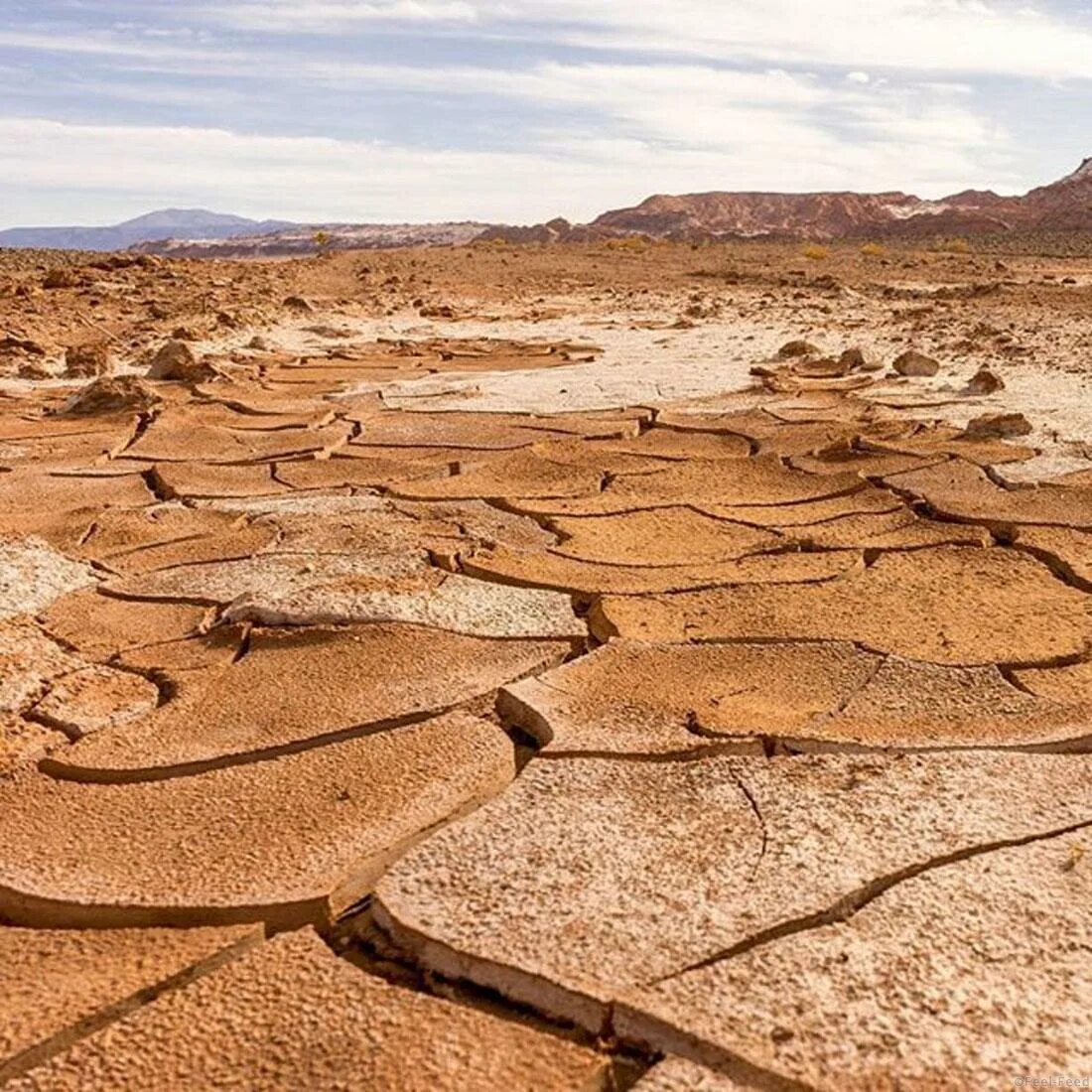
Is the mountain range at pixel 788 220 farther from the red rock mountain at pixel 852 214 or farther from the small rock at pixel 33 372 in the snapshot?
the small rock at pixel 33 372

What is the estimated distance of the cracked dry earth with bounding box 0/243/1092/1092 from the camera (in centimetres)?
135

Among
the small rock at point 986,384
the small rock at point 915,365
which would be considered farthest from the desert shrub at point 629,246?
the small rock at point 986,384

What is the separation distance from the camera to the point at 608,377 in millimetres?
6496

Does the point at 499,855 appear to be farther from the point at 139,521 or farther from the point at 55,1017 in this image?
the point at 139,521

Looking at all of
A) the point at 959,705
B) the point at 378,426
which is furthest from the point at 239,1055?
the point at 378,426

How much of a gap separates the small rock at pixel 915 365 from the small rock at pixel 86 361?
4384 mm

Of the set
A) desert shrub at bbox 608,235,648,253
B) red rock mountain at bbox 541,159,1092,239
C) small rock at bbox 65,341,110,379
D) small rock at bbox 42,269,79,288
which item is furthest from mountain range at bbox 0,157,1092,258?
small rock at bbox 65,341,110,379

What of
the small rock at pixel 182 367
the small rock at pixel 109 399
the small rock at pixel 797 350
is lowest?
the small rock at pixel 109 399

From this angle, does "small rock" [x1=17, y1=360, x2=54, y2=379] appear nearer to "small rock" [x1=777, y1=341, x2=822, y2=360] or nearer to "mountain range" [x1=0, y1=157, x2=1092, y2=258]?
"small rock" [x1=777, y1=341, x2=822, y2=360]

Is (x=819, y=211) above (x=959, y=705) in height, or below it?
above

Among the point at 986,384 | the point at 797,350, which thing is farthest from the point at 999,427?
the point at 797,350

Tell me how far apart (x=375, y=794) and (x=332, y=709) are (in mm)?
357

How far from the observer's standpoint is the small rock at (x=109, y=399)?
556cm

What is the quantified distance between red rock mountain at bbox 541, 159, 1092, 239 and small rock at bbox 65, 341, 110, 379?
26.6 metres
